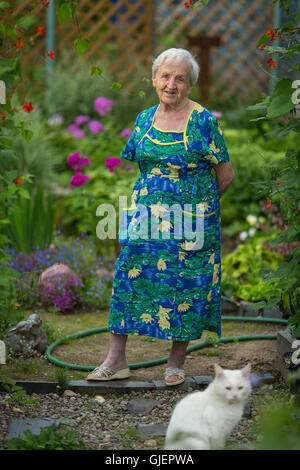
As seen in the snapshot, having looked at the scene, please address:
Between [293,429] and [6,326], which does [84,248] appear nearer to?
[6,326]

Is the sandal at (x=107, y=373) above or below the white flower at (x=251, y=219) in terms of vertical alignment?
below

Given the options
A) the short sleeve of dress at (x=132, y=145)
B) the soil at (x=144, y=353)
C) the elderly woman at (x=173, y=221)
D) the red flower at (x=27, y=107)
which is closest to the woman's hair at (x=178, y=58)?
the elderly woman at (x=173, y=221)

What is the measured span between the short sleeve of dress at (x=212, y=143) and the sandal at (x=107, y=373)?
3.69ft

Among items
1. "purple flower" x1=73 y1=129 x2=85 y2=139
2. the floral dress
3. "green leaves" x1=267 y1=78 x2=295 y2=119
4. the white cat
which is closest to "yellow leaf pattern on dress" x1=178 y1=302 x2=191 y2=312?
the floral dress

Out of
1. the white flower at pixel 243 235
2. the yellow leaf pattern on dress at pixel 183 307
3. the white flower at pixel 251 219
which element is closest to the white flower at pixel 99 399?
the yellow leaf pattern on dress at pixel 183 307

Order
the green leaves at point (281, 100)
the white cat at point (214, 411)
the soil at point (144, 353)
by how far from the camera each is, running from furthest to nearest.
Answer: the soil at point (144, 353)
the green leaves at point (281, 100)
the white cat at point (214, 411)

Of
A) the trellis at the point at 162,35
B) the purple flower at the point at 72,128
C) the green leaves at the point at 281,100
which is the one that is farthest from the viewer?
the trellis at the point at 162,35

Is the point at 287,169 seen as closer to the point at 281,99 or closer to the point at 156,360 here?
the point at 281,99

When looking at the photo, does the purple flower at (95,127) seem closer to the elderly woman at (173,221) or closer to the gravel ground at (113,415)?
the elderly woman at (173,221)

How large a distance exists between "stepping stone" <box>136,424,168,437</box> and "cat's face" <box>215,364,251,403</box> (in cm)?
50

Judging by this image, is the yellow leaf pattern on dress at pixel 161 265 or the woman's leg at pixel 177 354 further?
the woman's leg at pixel 177 354

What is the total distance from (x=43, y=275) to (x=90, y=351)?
0.93m

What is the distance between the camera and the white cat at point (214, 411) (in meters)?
2.29

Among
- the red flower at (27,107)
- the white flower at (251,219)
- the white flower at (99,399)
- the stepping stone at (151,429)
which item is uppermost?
the red flower at (27,107)
